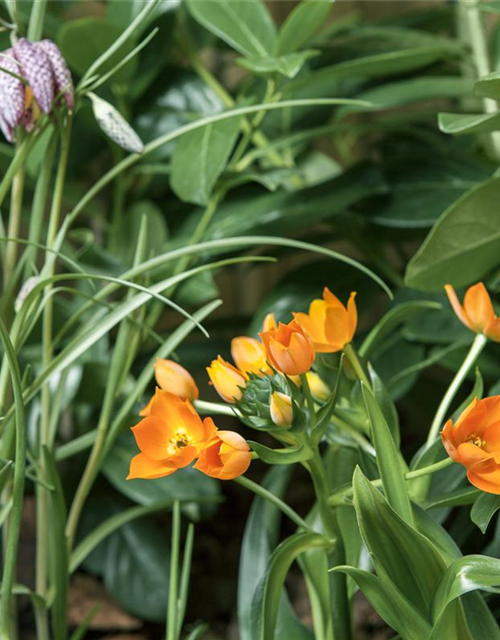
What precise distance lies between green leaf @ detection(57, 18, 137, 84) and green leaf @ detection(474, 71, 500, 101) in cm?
39

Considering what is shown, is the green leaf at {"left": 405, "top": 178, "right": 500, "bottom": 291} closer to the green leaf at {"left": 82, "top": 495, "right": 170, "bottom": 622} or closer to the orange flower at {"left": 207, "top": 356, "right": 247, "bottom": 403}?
the orange flower at {"left": 207, "top": 356, "right": 247, "bottom": 403}

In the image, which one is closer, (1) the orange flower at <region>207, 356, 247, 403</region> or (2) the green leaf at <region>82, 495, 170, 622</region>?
(1) the orange flower at <region>207, 356, 247, 403</region>

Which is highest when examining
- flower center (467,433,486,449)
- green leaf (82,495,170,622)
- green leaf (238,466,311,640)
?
flower center (467,433,486,449)

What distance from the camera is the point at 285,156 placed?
1095 millimetres

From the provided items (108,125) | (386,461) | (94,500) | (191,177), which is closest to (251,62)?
(191,177)

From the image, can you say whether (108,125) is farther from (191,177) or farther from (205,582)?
(205,582)

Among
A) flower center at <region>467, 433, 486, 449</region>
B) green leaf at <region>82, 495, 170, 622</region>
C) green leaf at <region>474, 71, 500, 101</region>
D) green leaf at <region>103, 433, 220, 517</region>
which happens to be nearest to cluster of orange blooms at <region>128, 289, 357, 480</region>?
flower center at <region>467, 433, 486, 449</region>

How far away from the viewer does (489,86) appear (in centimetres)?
64

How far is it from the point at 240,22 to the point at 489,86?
33 centimetres

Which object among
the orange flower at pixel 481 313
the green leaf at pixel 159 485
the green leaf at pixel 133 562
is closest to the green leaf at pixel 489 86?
the orange flower at pixel 481 313

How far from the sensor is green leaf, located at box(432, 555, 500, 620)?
1.55 ft

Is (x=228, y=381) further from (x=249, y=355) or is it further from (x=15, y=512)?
(x=15, y=512)

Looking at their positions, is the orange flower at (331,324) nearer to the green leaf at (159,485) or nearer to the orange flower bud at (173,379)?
the orange flower bud at (173,379)

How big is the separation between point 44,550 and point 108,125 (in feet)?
1.30
